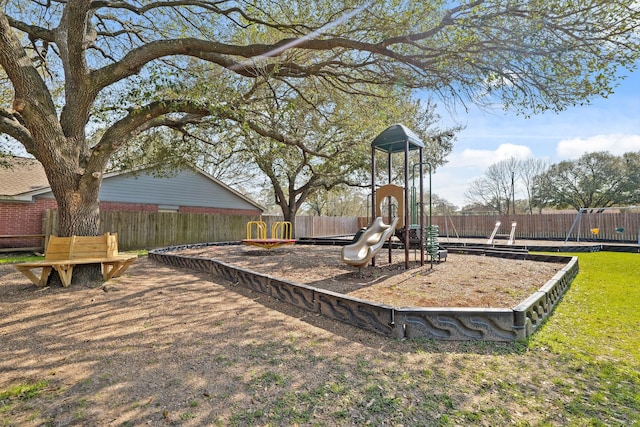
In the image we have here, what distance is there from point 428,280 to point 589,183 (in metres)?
32.7

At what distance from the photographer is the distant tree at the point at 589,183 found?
27031 millimetres

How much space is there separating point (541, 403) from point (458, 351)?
0.86 meters

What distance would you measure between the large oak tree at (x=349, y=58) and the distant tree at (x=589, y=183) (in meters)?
31.2

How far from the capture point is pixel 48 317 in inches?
152

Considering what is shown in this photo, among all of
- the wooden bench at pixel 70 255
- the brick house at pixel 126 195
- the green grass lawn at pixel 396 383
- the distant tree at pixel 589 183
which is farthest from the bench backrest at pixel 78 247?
the distant tree at pixel 589 183

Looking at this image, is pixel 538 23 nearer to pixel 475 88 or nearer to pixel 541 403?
pixel 475 88

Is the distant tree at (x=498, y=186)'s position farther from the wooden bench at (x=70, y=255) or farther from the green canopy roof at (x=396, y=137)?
the wooden bench at (x=70, y=255)

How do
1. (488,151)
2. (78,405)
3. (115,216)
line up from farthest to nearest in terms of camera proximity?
1. (488,151)
2. (115,216)
3. (78,405)

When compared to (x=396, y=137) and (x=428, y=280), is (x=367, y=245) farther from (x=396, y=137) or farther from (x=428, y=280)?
(x=396, y=137)

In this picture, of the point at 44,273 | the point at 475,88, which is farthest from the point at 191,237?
the point at 475,88

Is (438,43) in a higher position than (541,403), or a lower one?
higher

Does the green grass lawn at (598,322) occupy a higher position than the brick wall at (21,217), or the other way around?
the brick wall at (21,217)

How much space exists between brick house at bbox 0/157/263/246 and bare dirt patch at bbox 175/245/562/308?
9930 mm

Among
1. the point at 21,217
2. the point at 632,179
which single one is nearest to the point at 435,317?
the point at 21,217
